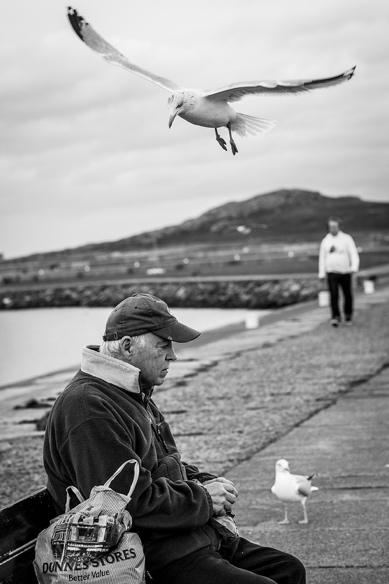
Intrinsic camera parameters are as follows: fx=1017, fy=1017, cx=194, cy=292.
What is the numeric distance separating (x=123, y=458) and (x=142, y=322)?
0.57m

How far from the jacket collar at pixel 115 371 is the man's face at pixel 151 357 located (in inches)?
3.2

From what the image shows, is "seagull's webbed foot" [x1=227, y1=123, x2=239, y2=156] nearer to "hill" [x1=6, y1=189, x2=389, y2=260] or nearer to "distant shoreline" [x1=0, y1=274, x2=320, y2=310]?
"distant shoreline" [x1=0, y1=274, x2=320, y2=310]

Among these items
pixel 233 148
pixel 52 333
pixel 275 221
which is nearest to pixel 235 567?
pixel 233 148

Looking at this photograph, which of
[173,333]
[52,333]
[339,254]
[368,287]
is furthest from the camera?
[52,333]

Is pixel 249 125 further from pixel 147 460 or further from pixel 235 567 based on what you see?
pixel 235 567

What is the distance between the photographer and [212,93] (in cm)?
328

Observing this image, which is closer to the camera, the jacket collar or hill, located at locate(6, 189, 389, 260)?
the jacket collar

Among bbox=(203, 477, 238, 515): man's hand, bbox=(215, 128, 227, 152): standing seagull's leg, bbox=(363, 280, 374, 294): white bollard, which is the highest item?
bbox=(215, 128, 227, 152): standing seagull's leg

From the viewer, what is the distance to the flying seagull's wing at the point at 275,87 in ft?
10.8

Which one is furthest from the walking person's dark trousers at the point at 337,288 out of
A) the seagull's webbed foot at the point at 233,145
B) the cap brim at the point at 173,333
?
the seagull's webbed foot at the point at 233,145

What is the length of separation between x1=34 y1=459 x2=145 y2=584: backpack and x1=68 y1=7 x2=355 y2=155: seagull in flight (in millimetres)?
1221

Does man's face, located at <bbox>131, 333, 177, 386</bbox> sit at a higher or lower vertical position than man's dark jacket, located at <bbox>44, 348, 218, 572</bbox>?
higher

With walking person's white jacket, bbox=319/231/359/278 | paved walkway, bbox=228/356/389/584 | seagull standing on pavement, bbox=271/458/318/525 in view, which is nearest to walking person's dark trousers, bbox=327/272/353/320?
walking person's white jacket, bbox=319/231/359/278

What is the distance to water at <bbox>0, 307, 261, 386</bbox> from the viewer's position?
28266 millimetres
